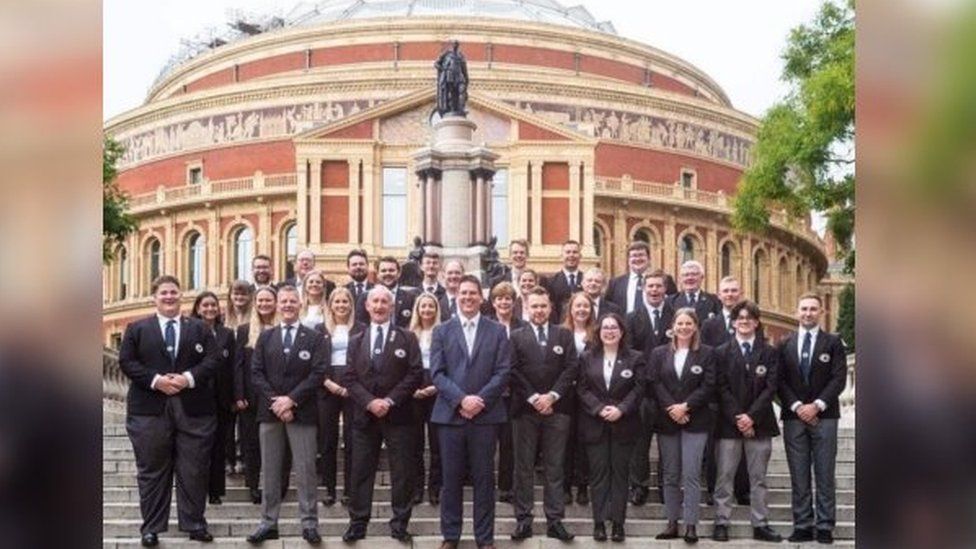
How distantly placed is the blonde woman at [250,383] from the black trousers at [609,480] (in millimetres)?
2648

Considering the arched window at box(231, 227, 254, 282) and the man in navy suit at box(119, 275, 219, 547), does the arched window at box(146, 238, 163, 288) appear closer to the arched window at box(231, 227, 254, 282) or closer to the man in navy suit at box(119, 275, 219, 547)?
the arched window at box(231, 227, 254, 282)

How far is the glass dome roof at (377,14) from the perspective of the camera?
76062 mm

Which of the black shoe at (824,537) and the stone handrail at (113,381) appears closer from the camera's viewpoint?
the black shoe at (824,537)

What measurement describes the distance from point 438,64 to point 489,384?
1768 cm

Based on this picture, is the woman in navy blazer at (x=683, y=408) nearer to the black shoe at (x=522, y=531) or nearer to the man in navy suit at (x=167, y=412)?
the black shoe at (x=522, y=531)

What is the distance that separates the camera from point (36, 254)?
93.5 inches

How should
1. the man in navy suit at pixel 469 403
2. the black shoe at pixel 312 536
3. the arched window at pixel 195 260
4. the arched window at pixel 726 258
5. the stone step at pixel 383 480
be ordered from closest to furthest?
the man in navy suit at pixel 469 403
the black shoe at pixel 312 536
the stone step at pixel 383 480
the arched window at pixel 195 260
the arched window at pixel 726 258

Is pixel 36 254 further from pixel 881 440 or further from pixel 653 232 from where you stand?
pixel 653 232

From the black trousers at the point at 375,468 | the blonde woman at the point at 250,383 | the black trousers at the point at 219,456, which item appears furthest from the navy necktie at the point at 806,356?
the black trousers at the point at 219,456

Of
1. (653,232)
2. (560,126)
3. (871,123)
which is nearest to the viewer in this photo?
(871,123)

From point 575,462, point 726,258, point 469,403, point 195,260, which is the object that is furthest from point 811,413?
point 195,260

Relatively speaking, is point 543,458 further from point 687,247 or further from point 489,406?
point 687,247

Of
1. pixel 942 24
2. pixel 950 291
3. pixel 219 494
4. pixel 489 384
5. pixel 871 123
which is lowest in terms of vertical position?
pixel 219 494

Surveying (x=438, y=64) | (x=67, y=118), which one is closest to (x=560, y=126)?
(x=438, y=64)
